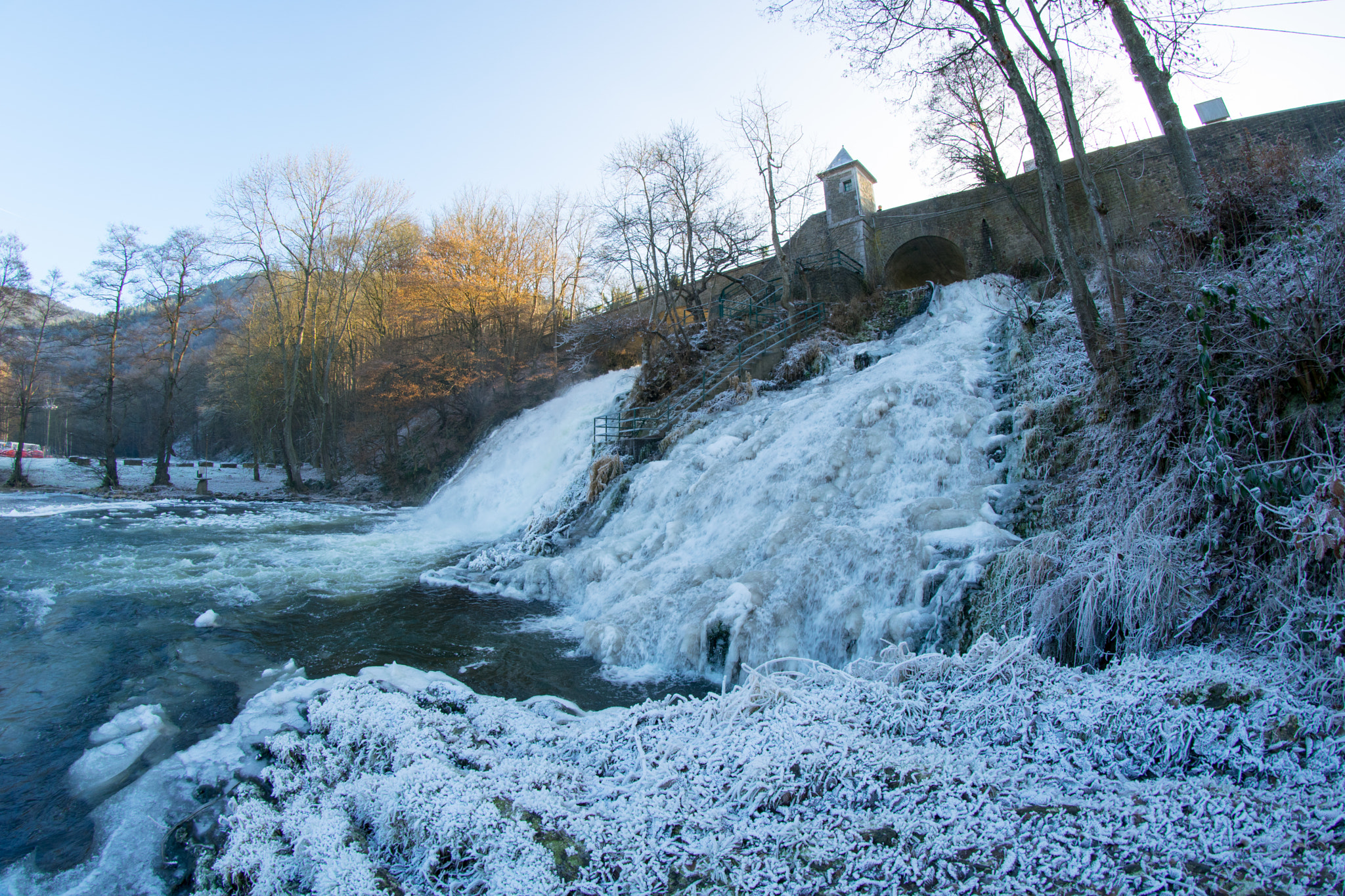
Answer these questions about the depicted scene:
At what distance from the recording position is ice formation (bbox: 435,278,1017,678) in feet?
16.8

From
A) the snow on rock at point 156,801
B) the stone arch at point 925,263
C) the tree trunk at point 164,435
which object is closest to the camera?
the snow on rock at point 156,801

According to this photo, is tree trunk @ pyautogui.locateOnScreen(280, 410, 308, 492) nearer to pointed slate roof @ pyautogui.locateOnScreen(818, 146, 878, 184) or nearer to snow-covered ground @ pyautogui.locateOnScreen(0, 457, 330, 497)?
snow-covered ground @ pyautogui.locateOnScreen(0, 457, 330, 497)

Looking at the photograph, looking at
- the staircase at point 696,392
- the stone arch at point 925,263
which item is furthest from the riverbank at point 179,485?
the stone arch at point 925,263

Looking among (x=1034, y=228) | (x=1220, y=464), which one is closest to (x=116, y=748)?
(x=1220, y=464)

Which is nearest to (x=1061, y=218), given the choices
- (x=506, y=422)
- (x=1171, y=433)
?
(x=1171, y=433)

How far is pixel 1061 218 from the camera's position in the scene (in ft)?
21.5

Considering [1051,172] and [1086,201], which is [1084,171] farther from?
[1086,201]

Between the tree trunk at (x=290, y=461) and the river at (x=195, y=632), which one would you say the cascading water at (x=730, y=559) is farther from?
the tree trunk at (x=290, y=461)

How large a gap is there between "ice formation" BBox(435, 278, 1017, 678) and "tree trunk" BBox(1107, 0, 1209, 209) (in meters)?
3.05

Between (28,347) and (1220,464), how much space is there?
31.3 m

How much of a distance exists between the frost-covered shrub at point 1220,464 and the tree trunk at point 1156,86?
106 cm

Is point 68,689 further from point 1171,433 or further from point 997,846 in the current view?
point 1171,433

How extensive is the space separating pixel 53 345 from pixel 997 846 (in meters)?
30.4

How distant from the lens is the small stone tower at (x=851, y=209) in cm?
2245
